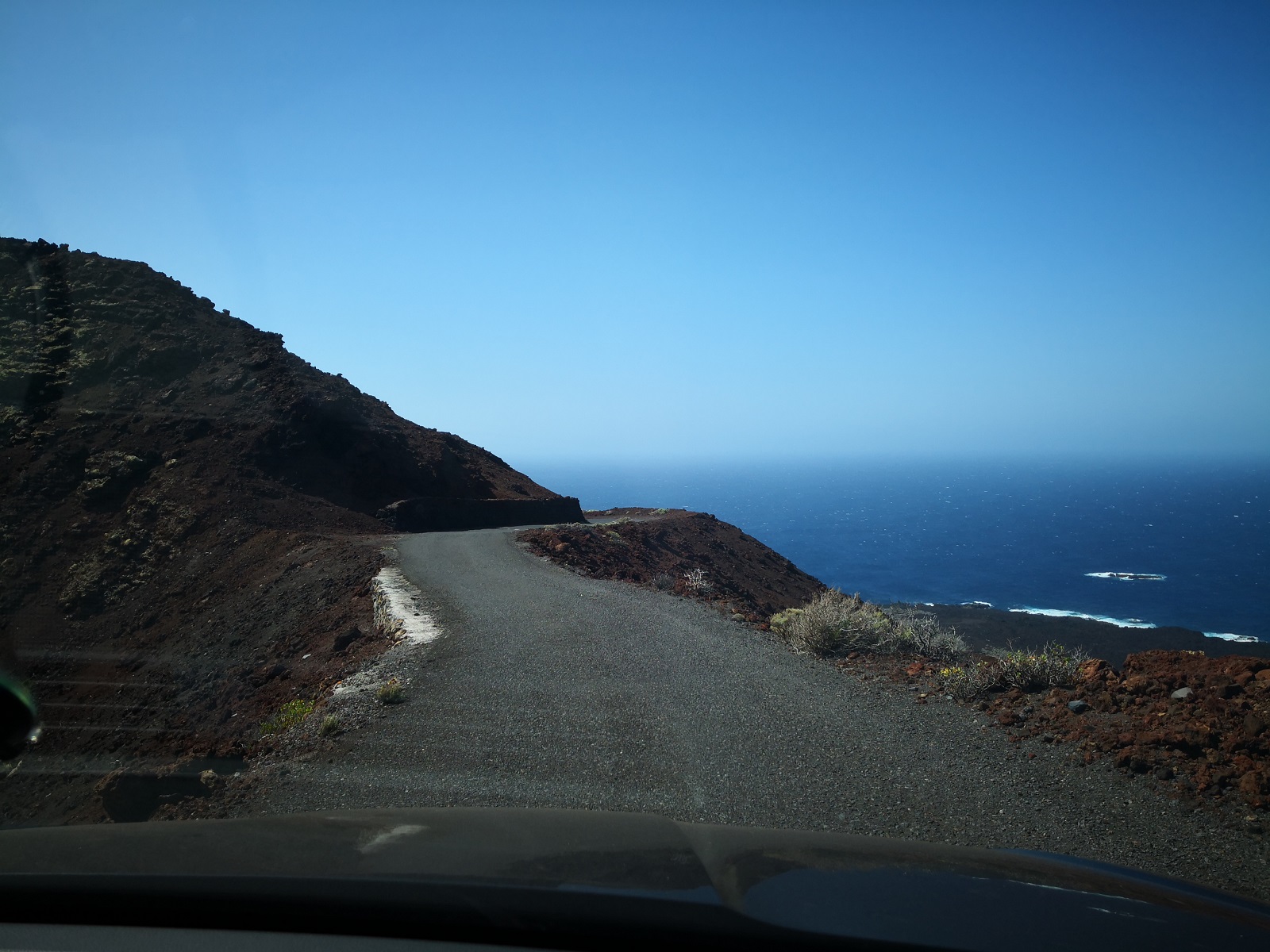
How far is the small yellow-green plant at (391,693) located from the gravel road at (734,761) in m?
0.13

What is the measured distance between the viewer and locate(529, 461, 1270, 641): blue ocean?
42.2m

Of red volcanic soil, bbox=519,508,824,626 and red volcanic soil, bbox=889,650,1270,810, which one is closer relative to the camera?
red volcanic soil, bbox=889,650,1270,810

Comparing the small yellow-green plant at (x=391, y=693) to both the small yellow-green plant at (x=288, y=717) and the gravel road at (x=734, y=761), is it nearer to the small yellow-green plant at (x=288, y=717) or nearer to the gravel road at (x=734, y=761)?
the gravel road at (x=734, y=761)

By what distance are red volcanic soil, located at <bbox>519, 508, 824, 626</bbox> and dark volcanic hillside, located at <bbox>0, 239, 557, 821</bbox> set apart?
14.8 feet

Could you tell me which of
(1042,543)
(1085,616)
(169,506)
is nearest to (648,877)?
(169,506)

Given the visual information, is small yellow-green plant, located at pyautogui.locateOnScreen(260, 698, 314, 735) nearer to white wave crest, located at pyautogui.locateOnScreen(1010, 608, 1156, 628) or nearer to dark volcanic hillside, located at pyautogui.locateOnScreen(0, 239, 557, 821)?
dark volcanic hillside, located at pyautogui.locateOnScreen(0, 239, 557, 821)

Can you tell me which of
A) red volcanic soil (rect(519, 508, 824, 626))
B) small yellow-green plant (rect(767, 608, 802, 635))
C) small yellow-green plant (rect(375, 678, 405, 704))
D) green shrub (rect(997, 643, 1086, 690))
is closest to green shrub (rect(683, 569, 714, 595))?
red volcanic soil (rect(519, 508, 824, 626))

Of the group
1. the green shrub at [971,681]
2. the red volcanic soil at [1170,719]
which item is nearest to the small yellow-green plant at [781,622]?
the green shrub at [971,681]

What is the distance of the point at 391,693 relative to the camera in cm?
737

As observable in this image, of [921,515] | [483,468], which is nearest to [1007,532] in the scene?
[921,515]

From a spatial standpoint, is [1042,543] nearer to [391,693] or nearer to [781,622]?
[781,622]

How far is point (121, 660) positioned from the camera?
511 inches

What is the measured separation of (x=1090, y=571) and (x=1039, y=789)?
5623cm

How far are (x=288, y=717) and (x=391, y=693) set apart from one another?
1.14 meters
